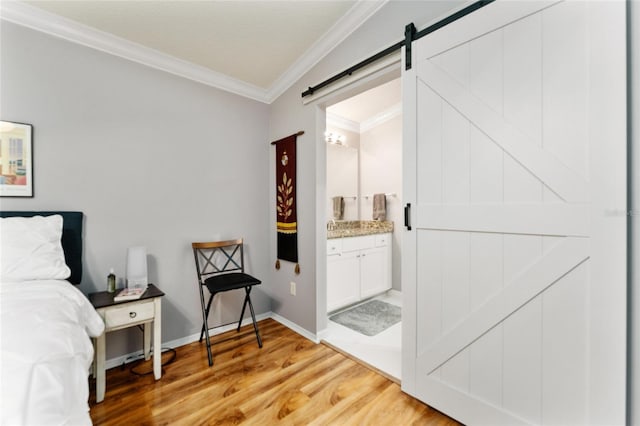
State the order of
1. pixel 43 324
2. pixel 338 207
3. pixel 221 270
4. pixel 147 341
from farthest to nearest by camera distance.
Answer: pixel 338 207, pixel 221 270, pixel 147 341, pixel 43 324

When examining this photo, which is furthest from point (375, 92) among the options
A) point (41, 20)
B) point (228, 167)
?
point (41, 20)

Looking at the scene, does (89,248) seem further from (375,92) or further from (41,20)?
(375,92)

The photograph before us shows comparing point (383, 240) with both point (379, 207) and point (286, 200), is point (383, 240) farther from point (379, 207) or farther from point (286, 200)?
point (286, 200)

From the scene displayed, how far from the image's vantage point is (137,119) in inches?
86.5

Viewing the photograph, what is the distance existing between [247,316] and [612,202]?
2.86 m

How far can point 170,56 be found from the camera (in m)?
2.30

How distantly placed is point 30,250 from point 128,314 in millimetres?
649

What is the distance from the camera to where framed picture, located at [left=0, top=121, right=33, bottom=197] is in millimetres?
1700

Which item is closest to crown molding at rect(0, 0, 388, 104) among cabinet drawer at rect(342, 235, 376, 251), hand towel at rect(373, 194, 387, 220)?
cabinet drawer at rect(342, 235, 376, 251)

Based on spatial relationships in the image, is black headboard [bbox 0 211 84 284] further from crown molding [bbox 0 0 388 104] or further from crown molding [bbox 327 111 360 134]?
crown molding [bbox 327 111 360 134]

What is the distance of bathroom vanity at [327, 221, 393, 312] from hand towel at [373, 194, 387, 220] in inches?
3.9

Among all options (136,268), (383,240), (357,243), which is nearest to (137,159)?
(136,268)

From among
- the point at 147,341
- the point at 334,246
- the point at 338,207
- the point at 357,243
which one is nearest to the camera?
the point at 147,341

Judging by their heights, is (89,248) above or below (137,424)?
above
